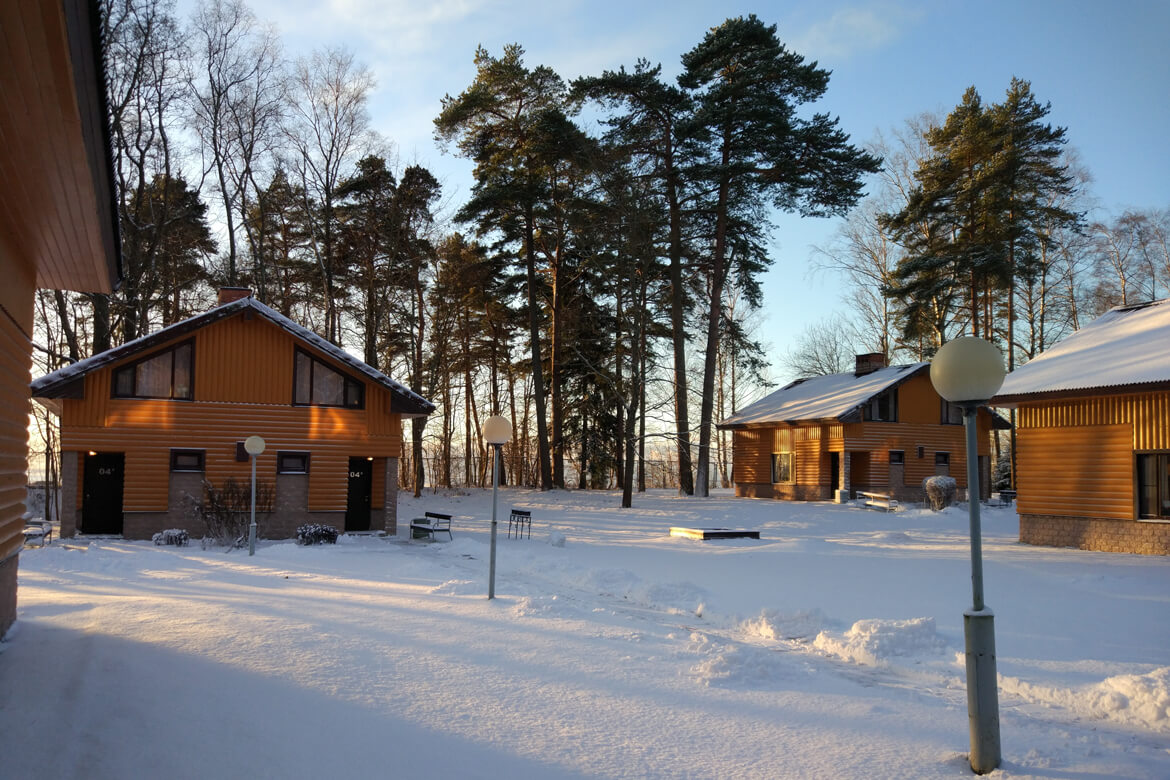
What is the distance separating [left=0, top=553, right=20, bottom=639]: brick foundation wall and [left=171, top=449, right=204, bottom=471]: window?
11.6 m

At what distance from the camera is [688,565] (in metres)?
14.4

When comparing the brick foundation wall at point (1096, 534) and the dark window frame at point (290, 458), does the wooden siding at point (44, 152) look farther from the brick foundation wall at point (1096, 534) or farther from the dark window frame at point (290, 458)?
the brick foundation wall at point (1096, 534)

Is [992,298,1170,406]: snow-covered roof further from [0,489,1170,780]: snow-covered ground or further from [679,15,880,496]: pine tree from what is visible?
[679,15,880,496]: pine tree

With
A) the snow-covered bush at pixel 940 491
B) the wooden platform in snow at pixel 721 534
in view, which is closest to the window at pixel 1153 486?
the wooden platform in snow at pixel 721 534

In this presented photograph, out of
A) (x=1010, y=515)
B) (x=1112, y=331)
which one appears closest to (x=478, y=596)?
(x=1112, y=331)

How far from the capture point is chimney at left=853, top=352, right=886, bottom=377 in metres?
36.2

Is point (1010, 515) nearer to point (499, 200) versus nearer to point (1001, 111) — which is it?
point (1001, 111)

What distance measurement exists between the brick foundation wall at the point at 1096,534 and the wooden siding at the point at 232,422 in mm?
15859

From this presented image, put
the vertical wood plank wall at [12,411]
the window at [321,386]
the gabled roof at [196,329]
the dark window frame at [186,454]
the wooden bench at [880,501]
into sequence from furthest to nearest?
the wooden bench at [880,501]
the window at [321,386]
the dark window frame at [186,454]
the gabled roof at [196,329]
the vertical wood plank wall at [12,411]

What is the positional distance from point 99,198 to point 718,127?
27.5 metres

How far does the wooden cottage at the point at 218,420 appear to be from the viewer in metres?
18.5

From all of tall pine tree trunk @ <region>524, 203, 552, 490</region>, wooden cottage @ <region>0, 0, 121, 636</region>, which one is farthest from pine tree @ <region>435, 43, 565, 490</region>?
wooden cottage @ <region>0, 0, 121, 636</region>

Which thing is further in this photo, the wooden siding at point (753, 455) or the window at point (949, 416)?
the wooden siding at point (753, 455)

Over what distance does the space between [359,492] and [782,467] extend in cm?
2014
